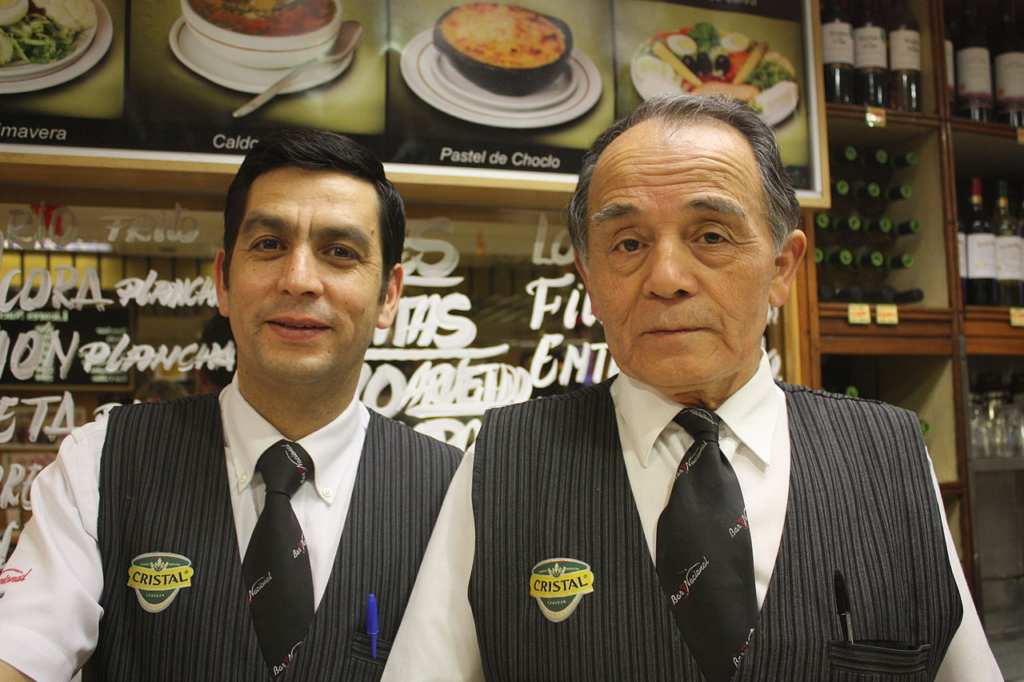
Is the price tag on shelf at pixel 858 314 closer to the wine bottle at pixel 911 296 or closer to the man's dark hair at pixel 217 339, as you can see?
the wine bottle at pixel 911 296

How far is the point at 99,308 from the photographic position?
194 cm

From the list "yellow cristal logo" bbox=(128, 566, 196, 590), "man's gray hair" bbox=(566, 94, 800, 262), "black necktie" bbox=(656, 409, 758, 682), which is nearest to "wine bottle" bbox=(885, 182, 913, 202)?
"man's gray hair" bbox=(566, 94, 800, 262)

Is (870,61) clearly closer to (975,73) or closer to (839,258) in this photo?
(975,73)

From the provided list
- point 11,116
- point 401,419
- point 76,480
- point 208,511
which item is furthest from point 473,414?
point 11,116

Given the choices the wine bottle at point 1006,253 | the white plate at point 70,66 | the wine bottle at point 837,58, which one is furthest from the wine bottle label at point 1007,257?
the white plate at point 70,66

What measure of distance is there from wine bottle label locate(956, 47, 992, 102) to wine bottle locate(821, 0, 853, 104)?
0.50 meters

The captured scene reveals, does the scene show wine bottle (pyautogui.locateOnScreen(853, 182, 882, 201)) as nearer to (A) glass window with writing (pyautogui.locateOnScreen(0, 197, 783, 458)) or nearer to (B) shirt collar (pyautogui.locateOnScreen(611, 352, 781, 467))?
Answer: (A) glass window with writing (pyautogui.locateOnScreen(0, 197, 783, 458))

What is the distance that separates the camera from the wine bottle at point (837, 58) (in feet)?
8.10

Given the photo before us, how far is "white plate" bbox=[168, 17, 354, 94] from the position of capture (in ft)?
6.31

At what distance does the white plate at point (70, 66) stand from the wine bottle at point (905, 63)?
2539 millimetres

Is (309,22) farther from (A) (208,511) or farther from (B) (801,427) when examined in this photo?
(B) (801,427)

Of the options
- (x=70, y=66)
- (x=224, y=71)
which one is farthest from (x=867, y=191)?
(x=70, y=66)

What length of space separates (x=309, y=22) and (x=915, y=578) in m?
1.99

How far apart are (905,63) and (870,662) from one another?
2211 millimetres
